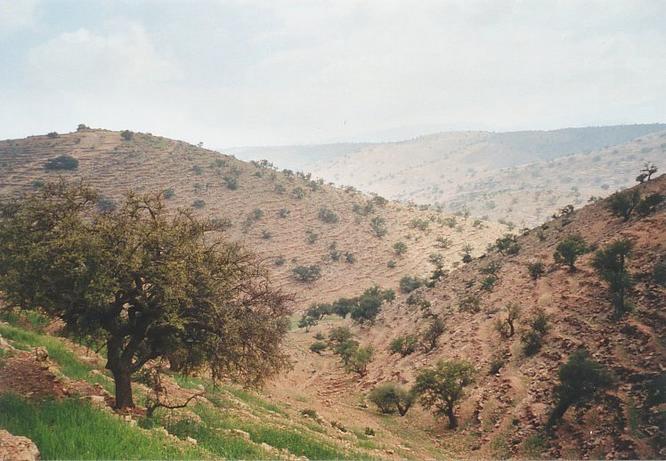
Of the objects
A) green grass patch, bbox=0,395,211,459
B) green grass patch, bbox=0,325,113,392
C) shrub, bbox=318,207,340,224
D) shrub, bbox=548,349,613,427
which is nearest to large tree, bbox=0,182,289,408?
green grass patch, bbox=0,395,211,459

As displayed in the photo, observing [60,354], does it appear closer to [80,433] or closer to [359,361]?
[80,433]

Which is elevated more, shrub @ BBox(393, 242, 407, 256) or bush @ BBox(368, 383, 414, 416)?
shrub @ BBox(393, 242, 407, 256)

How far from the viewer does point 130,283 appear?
1039 centimetres

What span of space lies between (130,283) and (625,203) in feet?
107

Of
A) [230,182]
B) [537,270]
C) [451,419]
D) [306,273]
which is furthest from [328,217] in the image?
[451,419]

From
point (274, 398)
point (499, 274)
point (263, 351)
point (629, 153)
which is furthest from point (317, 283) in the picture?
point (629, 153)

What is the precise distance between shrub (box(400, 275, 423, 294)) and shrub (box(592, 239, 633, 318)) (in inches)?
1220

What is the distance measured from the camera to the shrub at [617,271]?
72.1ft

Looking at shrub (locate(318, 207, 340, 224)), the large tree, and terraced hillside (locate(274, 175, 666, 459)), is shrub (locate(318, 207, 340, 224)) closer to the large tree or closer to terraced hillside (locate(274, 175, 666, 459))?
terraced hillside (locate(274, 175, 666, 459))

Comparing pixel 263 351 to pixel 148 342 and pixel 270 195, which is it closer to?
pixel 148 342

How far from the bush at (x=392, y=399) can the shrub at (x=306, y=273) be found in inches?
1452

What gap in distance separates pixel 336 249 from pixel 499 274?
3748cm

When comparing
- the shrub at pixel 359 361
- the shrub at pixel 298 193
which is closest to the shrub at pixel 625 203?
the shrub at pixel 359 361

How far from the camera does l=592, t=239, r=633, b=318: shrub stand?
22.0 meters
